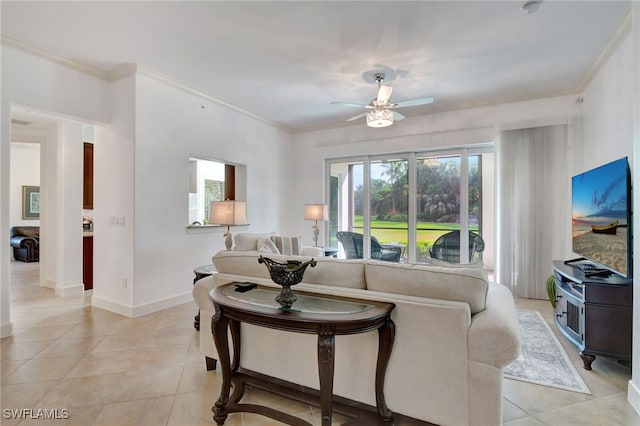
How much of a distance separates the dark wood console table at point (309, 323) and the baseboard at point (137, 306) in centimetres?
215

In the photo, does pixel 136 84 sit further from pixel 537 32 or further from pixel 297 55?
pixel 537 32

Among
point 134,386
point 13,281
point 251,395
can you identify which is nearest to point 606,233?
point 251,395

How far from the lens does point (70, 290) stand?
179 inches

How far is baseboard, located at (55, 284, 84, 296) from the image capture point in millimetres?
4488

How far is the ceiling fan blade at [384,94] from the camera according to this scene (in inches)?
135

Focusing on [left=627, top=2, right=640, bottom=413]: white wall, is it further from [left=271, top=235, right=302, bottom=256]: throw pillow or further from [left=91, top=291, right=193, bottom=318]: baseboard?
[left=91, top=291, right=193, bottom=318]: baseboard

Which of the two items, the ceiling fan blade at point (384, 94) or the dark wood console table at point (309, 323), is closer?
the dark wood console table at point (309, 323)

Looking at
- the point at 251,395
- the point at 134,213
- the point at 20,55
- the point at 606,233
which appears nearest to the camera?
the point at 251,395

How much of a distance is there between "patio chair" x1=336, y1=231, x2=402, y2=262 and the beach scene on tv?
2.61 meters

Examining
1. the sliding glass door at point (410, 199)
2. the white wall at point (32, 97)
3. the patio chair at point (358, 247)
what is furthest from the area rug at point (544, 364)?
the white wall at point (32, 97)

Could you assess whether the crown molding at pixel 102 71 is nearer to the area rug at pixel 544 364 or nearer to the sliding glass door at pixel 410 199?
the sliding glass door at pixel 410 199

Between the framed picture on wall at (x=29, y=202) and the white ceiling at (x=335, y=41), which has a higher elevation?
the white ceiling at (x=335, y=41)

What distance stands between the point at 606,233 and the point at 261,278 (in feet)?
9.15

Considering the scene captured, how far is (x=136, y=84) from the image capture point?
3.65 metres
